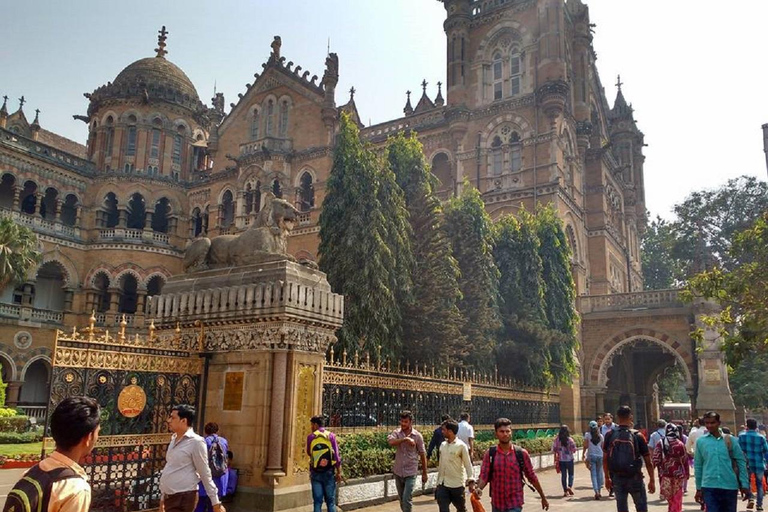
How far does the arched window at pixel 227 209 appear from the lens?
104 feet

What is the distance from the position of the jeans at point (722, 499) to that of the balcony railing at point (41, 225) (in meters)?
27.8

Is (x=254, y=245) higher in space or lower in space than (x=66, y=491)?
higher

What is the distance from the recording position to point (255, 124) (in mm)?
31859

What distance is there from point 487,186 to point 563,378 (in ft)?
32.7

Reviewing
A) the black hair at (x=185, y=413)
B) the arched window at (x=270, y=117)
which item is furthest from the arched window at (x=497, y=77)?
the black hair at (x=185, y=413)

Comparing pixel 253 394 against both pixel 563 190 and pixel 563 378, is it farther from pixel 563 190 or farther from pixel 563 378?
pixel 563 190

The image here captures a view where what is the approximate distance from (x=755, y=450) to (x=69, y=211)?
3035 cm

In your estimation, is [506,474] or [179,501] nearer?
[179,501]

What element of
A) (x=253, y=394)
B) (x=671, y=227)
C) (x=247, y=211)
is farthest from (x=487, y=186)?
(x=253, y=394)

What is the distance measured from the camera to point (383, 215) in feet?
51.8

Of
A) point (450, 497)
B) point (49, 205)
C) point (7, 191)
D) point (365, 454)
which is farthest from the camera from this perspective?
point (49, 205)

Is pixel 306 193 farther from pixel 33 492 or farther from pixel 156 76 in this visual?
pixel 33 492

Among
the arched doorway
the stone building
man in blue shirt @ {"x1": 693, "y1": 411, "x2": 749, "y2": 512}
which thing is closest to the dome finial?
the stone building

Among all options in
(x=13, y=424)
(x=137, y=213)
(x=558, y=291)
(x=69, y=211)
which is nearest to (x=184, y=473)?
(x=558, y=291)
